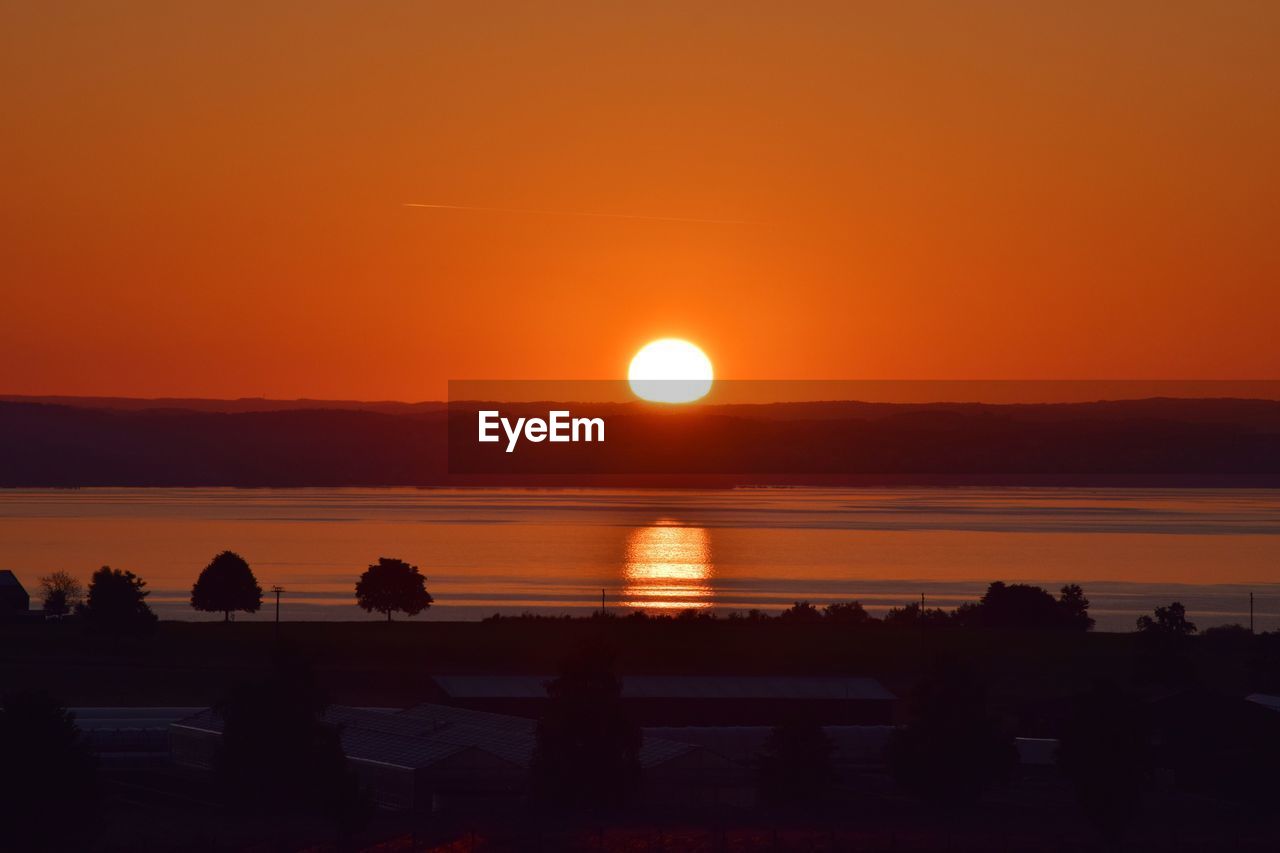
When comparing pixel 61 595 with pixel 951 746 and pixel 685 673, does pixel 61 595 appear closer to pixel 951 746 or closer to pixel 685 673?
pixel 685 673

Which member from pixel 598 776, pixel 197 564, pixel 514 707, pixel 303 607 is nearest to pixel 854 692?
pixel 514 707

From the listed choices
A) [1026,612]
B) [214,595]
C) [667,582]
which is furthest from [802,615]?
[667,582]

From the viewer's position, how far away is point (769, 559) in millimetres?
198250

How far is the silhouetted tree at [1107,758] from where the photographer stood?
39.6 metres

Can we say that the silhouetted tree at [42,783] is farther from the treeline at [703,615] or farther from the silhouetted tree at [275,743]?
the treeline at [703,615]

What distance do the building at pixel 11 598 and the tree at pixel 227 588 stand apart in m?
14.0

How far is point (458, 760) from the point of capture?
42.5 meters

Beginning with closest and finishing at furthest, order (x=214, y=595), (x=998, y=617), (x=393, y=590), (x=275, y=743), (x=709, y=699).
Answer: (x=275, y=743)
(x=709, y=699)
(x=214, y=595)
(x=998, y=617)
(x=393, y=590)

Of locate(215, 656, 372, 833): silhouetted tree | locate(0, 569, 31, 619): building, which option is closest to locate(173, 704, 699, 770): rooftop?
locate(215, 656, 372, 833): silhouetted tree

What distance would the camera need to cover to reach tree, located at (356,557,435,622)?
102 m

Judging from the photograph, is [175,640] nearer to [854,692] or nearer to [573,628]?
[573,628]

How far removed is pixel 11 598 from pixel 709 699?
216ft

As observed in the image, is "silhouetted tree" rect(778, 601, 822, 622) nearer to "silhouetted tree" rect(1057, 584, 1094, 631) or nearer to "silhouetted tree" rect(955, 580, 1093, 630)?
"silhouetted tree" rect(955, 580, 1093, 630)

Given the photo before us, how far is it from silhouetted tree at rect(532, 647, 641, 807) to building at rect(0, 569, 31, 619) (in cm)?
7160
